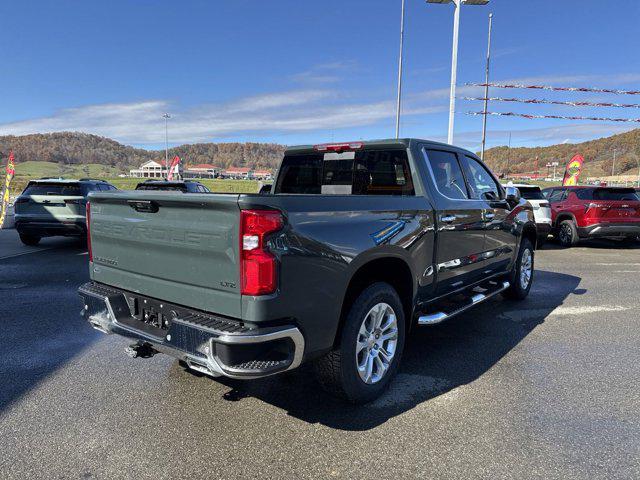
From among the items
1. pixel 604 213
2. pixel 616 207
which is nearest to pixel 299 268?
pixel 604 213

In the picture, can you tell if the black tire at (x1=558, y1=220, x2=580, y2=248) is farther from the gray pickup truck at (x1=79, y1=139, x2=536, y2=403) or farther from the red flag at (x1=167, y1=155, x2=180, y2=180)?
the red flag at (x1=167, y1=155, x2=180, y2=180)

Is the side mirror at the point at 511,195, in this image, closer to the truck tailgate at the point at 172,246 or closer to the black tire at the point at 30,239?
the truck tailgate at the point at 172,246

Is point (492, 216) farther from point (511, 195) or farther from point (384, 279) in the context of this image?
point (384, 279)

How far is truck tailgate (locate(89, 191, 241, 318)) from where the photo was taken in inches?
102

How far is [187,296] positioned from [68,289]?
497cm

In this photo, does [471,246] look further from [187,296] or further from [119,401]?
[119,401]

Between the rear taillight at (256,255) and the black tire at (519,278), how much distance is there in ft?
14.8

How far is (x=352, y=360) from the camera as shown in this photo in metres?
3.10

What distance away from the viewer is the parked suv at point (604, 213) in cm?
1159

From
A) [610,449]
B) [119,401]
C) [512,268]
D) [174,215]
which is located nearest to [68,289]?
[119,401]

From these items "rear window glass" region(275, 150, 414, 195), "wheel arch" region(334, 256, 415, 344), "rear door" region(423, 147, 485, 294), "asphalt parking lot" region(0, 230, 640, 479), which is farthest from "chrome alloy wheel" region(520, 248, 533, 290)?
"wheel arch" region(334, 256, 415, 344)

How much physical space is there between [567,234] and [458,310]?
10020 mm

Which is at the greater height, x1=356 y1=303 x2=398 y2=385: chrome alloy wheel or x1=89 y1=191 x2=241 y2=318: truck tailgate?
x1=89 y1=191 x2=241 y2=318: truck tailgate

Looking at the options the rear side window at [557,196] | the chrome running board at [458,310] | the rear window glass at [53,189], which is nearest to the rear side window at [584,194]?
the rear side window at [557,196]
